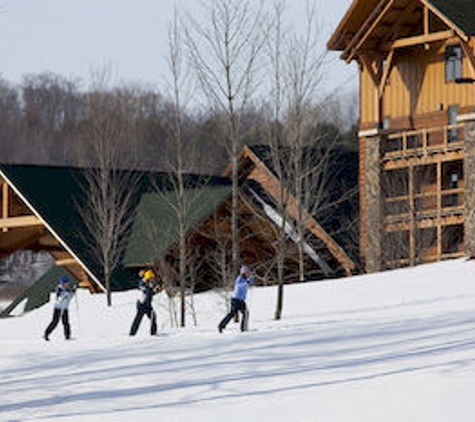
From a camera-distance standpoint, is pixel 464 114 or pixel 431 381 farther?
pixel 464 114

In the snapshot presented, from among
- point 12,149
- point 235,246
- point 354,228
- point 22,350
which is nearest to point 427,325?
point 235,246

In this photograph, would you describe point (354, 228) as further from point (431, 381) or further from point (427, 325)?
point (431, 381)

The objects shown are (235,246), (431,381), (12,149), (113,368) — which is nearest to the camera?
(431,381)

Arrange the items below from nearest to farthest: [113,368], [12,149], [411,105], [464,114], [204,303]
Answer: [113,368], [204,303], [464,114], [411,105], [12,149]

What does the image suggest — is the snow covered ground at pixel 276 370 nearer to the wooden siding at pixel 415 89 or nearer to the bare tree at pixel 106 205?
the bare tree at pixel 106 205

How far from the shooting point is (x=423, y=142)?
3612cm

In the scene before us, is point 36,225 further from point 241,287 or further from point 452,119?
point 241,287

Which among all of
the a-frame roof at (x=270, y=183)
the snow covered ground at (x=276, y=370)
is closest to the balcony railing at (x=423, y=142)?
the a-frame roof at (x=270, y=183)

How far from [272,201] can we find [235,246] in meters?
11.5

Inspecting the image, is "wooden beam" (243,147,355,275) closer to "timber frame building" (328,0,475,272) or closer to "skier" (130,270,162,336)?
"timber frame building" (328,0,475,272)

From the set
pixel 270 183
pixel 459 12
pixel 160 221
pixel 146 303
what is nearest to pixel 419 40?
pixel 459 12

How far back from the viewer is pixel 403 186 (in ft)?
123

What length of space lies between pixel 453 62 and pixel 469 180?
13.3 ft

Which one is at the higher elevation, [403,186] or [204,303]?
[403,186]
